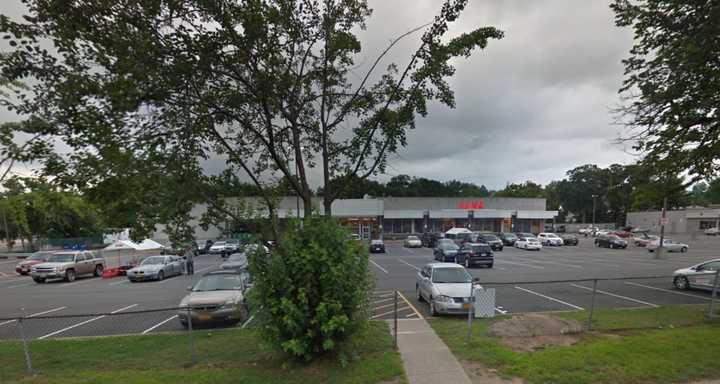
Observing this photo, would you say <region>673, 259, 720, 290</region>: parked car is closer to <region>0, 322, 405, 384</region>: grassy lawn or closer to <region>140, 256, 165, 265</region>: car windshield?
<region>0, 322, 405, 384</region>: grassy lawn

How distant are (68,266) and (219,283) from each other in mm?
16598

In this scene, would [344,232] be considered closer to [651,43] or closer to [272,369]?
[272,369]

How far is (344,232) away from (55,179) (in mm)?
4478

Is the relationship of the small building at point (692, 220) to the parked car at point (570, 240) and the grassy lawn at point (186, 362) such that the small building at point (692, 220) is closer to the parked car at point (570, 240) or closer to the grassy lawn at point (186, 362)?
the parked car at point (570, 240)

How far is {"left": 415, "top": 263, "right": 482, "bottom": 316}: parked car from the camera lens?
1005 centimetres

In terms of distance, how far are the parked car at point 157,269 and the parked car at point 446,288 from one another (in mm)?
15888

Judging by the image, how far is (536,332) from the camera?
7980 mm

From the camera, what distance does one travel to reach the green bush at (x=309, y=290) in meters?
5.90

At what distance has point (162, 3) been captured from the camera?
5.90 meters

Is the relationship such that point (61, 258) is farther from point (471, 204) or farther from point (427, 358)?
point (471, 204)

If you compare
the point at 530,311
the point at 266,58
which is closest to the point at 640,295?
the point at 530,311

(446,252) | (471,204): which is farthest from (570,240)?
(446,252)

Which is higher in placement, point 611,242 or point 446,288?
point 446,288

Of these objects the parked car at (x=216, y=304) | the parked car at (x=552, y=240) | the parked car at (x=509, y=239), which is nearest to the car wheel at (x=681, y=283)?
the parked car at (x=216, y=304)
